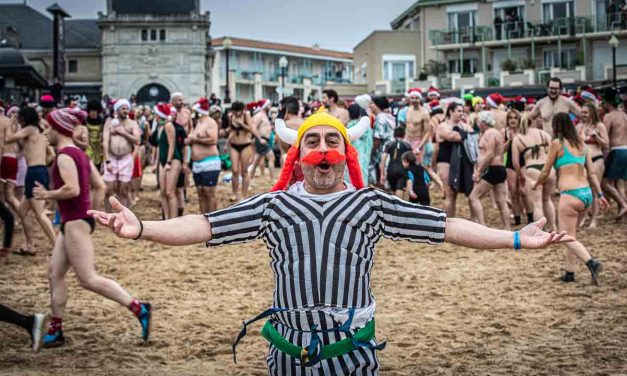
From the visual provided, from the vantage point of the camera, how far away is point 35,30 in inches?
2778

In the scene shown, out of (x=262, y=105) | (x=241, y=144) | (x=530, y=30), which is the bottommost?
(x=241, y=144)

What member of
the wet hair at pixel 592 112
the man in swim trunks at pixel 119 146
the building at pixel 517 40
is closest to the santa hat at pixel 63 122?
the man in swim trunks at pixel 119 146

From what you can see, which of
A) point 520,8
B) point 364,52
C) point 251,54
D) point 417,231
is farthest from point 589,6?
point 417,231

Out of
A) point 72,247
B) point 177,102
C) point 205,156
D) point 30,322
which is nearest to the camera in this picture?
point 30,322

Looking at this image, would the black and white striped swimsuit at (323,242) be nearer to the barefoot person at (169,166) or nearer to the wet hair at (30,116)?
the wet hair at (30,116)

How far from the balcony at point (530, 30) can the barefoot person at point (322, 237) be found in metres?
47.5

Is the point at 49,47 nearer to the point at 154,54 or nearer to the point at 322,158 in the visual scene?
the point at 154,54

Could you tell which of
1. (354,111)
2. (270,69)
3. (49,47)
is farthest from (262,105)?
(270,69)

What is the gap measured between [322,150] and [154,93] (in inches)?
2474

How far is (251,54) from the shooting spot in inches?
3327

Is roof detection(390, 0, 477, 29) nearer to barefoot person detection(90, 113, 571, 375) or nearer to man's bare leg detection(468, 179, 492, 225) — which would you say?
man's bare leg detection(468, 179, 492, 225)

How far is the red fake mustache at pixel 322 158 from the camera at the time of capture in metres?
3.54

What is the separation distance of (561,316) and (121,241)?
23.1 ft

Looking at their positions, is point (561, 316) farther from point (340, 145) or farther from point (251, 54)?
point (251, 54)
